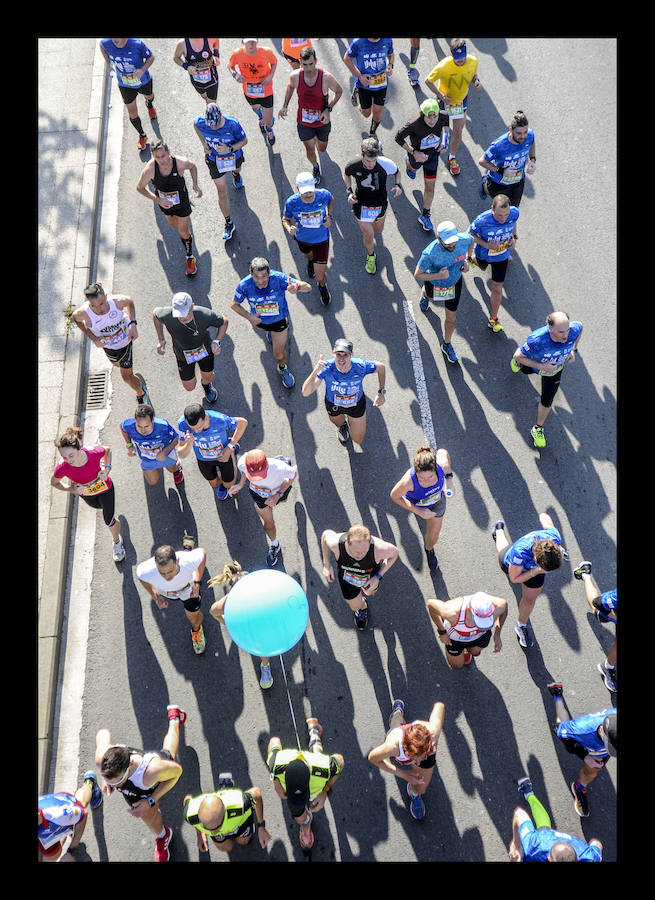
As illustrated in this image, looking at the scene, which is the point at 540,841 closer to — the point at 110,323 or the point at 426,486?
the point at 426,486

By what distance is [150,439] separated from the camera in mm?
7297

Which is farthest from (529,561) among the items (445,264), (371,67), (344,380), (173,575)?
(371,67)

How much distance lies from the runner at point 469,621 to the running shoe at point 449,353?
12.1 ft

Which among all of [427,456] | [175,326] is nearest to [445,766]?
[427,456]

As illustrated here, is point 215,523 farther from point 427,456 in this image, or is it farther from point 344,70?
point 344,70

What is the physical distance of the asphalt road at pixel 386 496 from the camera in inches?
261

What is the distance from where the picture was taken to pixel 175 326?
309 inches

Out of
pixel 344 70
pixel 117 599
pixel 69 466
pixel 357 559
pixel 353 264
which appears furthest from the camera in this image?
pixel 344 70

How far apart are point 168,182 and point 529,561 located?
259 inches

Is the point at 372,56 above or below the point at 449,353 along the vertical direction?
above

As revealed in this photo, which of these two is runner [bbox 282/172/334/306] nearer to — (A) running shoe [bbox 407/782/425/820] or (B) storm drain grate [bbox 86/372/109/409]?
(B) storm drain grate [bbox 86/372/109/409]

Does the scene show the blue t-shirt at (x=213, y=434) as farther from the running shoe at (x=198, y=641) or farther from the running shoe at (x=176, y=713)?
the running shoe at (x=176, y=713)

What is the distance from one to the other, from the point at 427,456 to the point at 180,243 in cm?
590

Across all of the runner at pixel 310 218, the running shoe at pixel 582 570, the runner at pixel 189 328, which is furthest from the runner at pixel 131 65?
the running shoe at pixel 582 570
